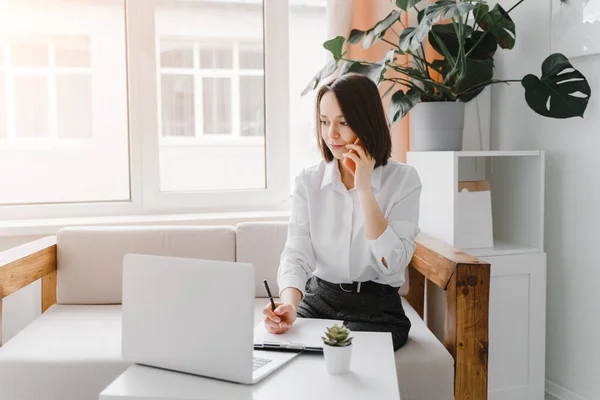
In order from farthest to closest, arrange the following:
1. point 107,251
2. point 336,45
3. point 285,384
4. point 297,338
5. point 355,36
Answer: point 355,36, point 336,45, point 107,251, point 297,338, point 285,384

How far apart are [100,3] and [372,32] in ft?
3.96

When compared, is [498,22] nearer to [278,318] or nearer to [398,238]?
[398,238]

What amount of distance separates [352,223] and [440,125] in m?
0.75

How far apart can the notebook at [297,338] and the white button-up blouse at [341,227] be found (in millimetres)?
254

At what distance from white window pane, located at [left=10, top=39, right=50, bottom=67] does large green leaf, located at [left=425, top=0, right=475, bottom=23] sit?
1.61 meters

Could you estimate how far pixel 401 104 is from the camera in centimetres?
229

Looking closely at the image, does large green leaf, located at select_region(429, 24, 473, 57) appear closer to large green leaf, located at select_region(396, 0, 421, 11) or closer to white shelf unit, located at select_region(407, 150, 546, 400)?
large green leaf, located at select_region(396, 0, 421, 11)

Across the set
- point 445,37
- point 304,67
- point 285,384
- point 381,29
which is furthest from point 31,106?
point 285,384

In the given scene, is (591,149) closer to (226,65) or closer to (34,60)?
(226,65)

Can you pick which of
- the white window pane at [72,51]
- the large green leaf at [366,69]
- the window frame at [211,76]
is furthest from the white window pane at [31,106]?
the large green leaf at [366,69]

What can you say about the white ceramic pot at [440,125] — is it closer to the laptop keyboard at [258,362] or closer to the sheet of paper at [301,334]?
the sheet of paper at [301,334]

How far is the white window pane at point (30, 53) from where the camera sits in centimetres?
271

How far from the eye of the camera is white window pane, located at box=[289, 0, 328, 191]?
2.87m

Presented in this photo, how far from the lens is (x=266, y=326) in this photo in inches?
57.2
